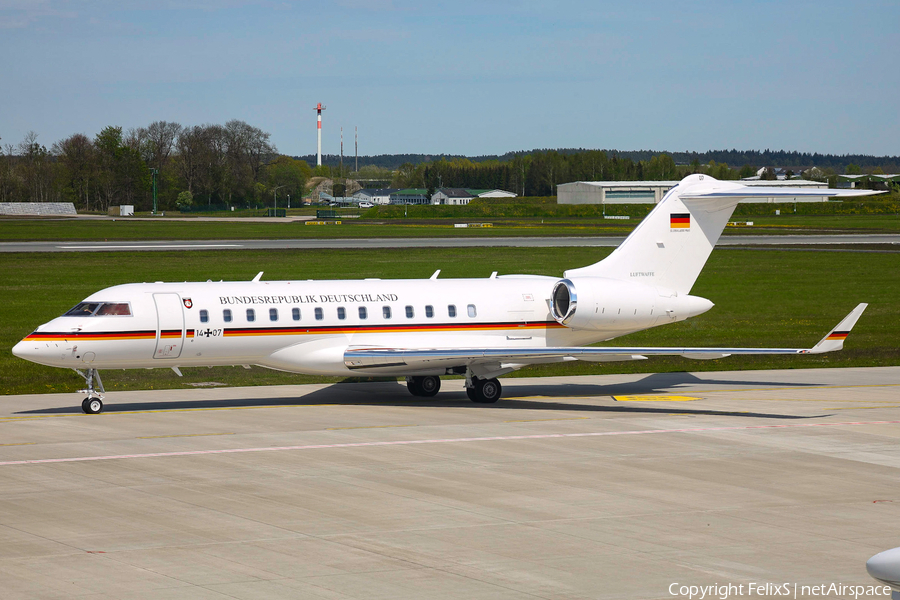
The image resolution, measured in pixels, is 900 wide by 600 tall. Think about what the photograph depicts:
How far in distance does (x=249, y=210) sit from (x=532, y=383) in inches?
6182

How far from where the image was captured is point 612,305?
24.9m

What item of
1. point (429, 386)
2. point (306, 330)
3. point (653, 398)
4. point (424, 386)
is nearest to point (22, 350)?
point (306, 330)

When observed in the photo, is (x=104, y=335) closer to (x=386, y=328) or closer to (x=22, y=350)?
(x=22, y=350)

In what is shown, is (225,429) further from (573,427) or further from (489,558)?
(489,558)

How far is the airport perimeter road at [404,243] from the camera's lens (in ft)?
242

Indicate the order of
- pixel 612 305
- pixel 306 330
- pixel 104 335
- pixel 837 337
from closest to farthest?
pixel 104 335
pixel 837 337
pixel 306 330
pixel 612 305

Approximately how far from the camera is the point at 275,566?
1205 centimetres

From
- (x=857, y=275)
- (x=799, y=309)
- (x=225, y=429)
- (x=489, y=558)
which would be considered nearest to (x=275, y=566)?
(x=489, y=558)

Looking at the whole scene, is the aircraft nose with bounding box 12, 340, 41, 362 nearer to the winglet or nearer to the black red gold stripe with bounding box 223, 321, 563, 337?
the black red gold stripe with bounding box 223, 321, 563, 337

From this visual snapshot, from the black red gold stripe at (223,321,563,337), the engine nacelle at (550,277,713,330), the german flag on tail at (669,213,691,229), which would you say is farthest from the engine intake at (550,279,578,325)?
the german flag on tail at (669,213,691,229)

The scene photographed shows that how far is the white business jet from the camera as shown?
22.2m

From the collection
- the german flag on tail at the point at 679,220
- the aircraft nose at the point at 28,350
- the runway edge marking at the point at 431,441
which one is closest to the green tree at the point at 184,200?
the german flag on tail at the point at 679,220

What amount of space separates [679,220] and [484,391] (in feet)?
23.1

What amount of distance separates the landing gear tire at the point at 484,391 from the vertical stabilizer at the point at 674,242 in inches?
146
